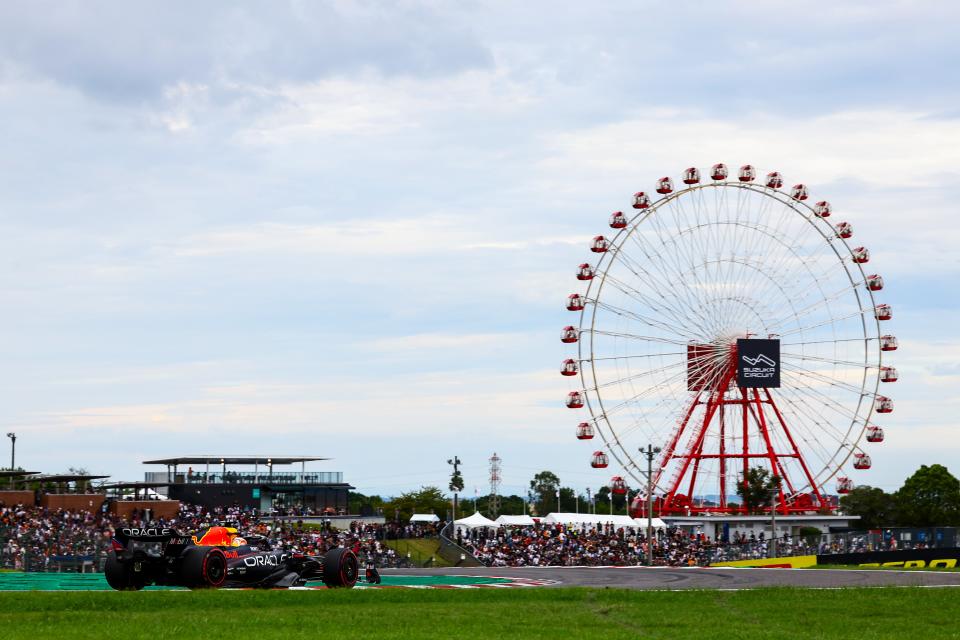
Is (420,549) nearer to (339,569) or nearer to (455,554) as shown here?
(455,554)

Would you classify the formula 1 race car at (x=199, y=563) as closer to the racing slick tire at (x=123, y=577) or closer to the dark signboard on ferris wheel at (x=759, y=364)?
the racing slick tire at (x=123, y=577)

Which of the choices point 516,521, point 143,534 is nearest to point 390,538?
point 516,521

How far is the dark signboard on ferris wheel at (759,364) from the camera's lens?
84000 millimetres

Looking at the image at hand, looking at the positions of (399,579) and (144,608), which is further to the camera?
(399,579)

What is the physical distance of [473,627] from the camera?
74.6 feet

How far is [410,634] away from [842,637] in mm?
7795

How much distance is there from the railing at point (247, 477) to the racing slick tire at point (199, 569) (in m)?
58.4

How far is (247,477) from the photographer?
302 ft

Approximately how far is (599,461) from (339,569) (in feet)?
151

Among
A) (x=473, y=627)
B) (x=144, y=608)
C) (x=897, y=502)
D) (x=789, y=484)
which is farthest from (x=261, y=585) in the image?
(x=897, y=502)

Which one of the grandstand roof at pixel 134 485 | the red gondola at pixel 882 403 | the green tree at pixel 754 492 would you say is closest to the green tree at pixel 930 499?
the green tree at pixel 754 492

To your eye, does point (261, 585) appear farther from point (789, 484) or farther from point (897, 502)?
point (897, 502)

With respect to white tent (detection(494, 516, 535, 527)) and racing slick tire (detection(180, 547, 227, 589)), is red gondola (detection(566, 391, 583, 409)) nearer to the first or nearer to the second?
white tent (detection(494, 516, 535, 527))

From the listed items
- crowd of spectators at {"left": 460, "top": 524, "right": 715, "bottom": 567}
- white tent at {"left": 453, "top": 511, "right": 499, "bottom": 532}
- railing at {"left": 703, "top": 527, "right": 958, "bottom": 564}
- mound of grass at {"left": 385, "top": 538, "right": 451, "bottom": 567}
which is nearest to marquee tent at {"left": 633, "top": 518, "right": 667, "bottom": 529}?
crowd of spectators at {"left": 460, "top": 524, "right": 715, "bottom": 567}
